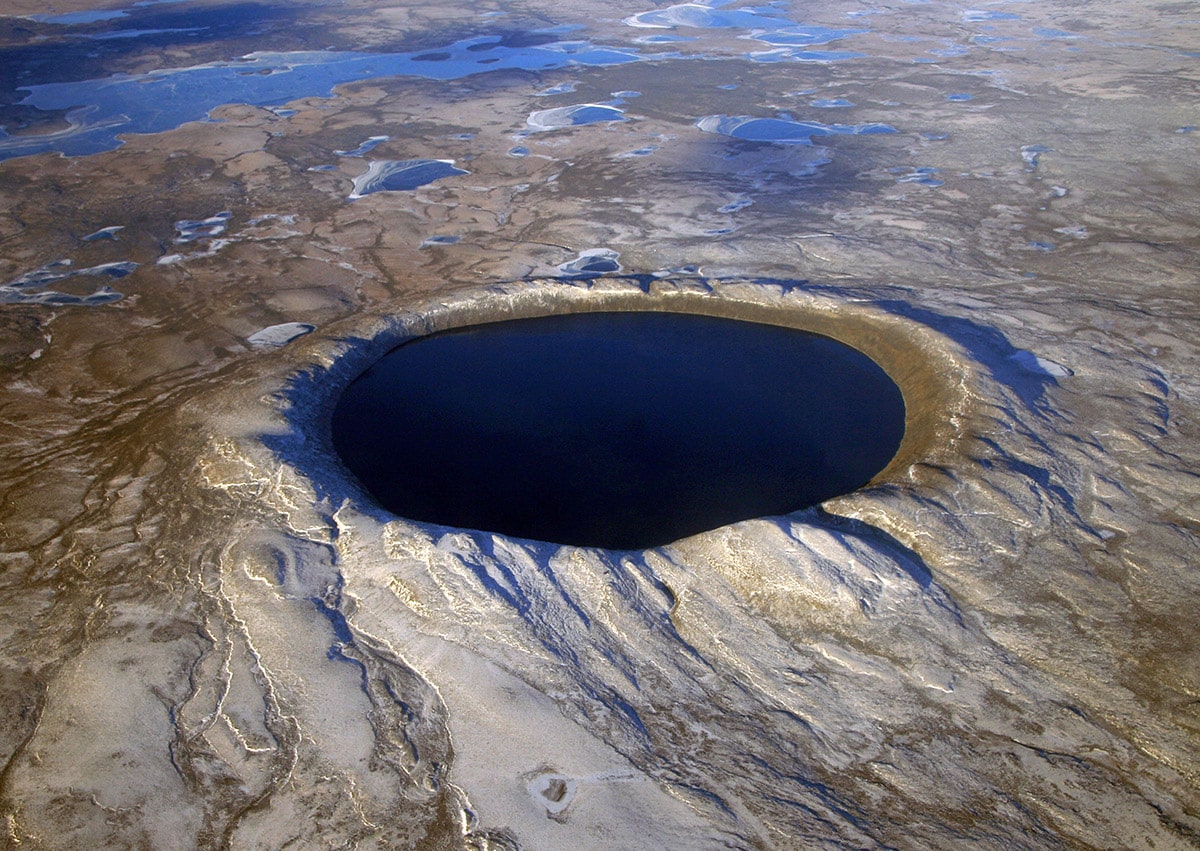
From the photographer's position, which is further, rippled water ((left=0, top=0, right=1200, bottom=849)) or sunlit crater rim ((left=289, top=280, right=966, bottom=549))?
sunlit crater rim ((left=289, top=280, right=966, bottom=549))

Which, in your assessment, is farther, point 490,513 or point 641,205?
point 641,205

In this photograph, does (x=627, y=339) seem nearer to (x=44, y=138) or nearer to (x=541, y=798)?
(x=541, y=798)

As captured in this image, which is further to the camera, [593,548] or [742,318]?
[742,318]

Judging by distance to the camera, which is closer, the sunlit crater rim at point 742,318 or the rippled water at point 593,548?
the rippled water at point 593,548

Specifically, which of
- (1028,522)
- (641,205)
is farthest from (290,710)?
(641,205)

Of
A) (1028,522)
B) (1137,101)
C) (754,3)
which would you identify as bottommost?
(1028,522)

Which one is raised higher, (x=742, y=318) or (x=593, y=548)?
(x=742, y=318)

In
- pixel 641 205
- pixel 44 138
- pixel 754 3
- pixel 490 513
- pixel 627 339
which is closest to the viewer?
pixel 490 513

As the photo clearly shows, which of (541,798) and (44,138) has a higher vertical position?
(44,138)
